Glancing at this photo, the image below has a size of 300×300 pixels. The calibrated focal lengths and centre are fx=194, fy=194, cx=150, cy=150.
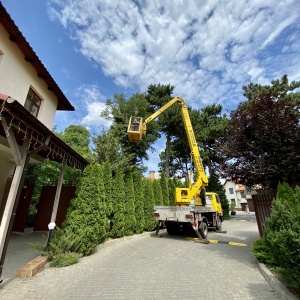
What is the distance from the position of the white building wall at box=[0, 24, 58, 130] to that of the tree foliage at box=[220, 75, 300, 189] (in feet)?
27.8

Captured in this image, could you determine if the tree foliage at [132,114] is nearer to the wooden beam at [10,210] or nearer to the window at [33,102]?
the window at [33,102]

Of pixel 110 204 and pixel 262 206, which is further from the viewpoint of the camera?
pixel 110 204

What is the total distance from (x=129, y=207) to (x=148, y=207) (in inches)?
90.3

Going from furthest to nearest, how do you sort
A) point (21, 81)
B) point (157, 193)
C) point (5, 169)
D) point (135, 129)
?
point (157, 193)
point (135, 129)
point (5, 169)
point (21, 81)

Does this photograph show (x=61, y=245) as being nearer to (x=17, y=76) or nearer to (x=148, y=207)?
(x=17, y=76)

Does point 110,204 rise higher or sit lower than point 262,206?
higher

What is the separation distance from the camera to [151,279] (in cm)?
444

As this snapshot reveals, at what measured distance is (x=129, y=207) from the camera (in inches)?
404

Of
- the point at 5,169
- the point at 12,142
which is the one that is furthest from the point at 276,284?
the point at 5,169

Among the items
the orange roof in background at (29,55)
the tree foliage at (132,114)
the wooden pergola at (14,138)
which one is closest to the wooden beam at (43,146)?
the wooden pergola at (14,138)

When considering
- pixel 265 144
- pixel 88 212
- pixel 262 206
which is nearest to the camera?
pixel 265 144

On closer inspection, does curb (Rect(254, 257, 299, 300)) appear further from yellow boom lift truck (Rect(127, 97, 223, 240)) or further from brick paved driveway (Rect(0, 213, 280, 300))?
yellow boom lift truck (Rect(127, 97, 223, 240))

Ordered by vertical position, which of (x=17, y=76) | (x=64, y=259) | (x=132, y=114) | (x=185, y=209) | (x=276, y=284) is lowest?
(x=276, y=284)

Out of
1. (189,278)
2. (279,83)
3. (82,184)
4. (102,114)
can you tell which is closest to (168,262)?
(189,278)
